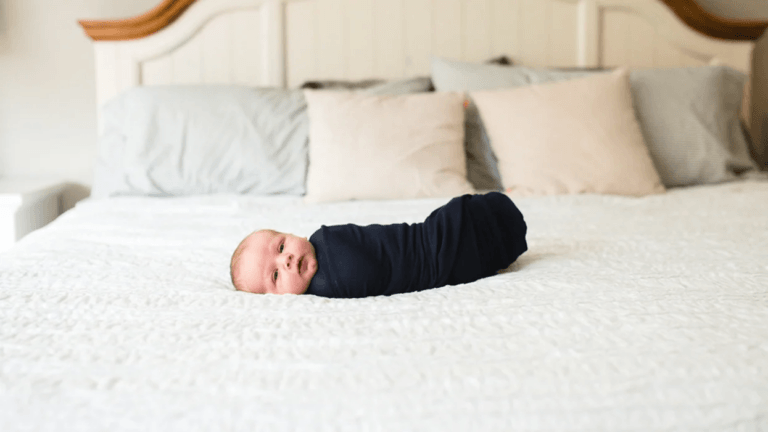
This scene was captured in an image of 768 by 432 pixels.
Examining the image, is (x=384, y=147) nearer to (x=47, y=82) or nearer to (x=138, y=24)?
(x=138, y=24)

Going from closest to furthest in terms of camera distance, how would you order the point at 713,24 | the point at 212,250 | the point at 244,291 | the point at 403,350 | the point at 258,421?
1. the point at 258,421
2. the point at 403,350
3. the point at 244,291
4. the point at 212,250
5. the point at 713,24

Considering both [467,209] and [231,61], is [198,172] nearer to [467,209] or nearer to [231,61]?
[231,61]

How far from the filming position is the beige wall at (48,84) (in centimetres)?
217

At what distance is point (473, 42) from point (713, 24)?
934 mm

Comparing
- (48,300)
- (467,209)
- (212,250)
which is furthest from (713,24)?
(48,300)

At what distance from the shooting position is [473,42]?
2.23 m

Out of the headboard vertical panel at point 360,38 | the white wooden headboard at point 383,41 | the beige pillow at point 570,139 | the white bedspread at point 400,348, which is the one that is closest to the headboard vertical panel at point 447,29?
the white wooden headboard at point 383,41

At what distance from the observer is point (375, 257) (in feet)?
2.76

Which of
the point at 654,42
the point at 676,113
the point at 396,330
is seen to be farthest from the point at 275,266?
the point at 654,42

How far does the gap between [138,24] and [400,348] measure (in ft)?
6.28

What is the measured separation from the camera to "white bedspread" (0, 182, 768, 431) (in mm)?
465

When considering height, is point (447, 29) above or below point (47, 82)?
above

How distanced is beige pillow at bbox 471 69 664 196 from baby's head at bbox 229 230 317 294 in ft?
2.99

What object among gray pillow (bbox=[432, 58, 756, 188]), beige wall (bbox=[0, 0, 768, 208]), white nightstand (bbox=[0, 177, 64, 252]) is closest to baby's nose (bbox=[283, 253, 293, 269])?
gray pillow (bbox=[432, 58, 756, 188])
